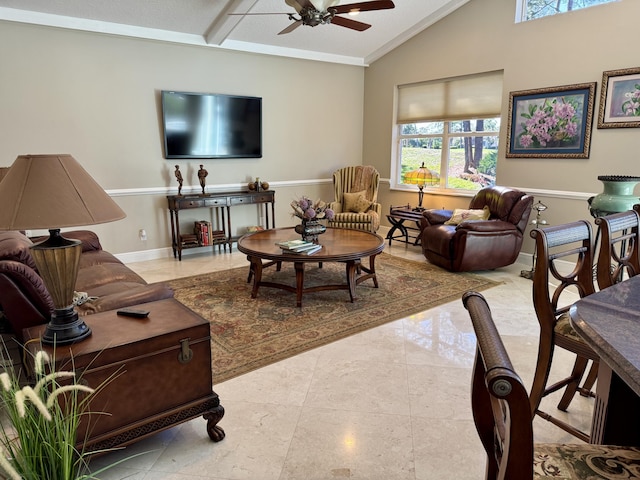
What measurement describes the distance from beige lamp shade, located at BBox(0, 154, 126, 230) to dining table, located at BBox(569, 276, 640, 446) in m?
1.63

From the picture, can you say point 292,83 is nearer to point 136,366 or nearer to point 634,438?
point 136,366

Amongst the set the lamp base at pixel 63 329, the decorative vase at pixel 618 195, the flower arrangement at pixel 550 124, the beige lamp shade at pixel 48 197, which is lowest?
the lamp base at pixel 63 329

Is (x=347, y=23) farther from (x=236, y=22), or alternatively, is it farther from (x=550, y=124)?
(x=550, y=124)

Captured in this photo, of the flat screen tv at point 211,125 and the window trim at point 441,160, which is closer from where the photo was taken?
the flat screen tv at point 211,125

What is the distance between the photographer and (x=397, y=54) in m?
6.38

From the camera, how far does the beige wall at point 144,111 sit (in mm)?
4422

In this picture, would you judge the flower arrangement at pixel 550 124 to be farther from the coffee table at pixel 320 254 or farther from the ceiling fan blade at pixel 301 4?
the ceiling fan blade at pixel 301 4

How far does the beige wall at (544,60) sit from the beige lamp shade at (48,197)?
4717mm

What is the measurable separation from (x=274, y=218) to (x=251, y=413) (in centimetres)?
413

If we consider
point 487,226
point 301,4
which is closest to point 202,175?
point 301,4

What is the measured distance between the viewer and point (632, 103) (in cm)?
413

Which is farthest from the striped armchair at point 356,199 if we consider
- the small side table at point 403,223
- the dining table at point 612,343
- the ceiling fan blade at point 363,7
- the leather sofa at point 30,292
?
the dining table at point 612,343

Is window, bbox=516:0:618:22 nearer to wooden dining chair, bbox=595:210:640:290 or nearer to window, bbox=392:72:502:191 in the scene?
window, bbox=392:72:502:191

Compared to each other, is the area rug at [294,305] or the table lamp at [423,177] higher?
the table lamp at [423,177]
